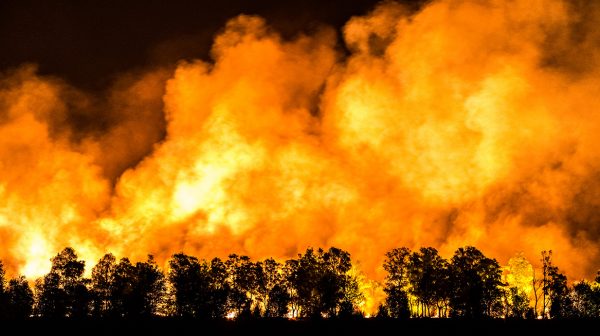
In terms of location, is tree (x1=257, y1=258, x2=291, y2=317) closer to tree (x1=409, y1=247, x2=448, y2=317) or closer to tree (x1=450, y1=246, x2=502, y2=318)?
tree (x1=409, y1=247, x2=448, y2=317)

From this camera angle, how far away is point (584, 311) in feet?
461

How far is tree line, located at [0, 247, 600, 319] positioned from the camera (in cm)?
11294

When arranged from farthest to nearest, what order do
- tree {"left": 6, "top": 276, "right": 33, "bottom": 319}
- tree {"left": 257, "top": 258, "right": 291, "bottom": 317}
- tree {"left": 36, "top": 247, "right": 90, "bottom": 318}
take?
tree {"left": 6, "top": 276, "right": 33, "bottom": 319} < tree {"left": 257, "top": 258, "right": 291, "bottom": 317} < tree {"left": 36, "top": 247, "right": 90, "bottom": 318}

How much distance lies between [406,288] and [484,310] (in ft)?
60.7

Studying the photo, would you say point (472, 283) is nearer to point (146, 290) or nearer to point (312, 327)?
point (312, 327)

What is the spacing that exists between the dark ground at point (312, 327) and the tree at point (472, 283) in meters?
28.1

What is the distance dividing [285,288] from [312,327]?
169 ft

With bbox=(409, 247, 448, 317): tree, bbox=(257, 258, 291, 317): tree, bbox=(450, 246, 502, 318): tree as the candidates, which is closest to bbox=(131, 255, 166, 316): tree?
bbox=(257, 258, 291, 317): tree

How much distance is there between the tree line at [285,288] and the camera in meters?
113

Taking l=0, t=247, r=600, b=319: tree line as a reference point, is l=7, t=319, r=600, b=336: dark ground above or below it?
below

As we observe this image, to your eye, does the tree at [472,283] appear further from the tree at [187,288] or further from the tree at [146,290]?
the tree at [146,290]

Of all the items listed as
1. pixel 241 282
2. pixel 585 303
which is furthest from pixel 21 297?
pixel 585 303

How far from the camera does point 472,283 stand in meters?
116

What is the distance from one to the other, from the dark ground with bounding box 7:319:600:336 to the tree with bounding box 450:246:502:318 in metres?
28.1
